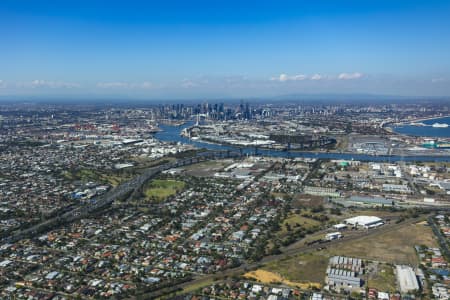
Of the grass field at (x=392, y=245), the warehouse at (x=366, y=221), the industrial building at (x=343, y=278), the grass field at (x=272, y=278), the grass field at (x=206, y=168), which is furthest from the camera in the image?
the grass field at (x=206, y=168)

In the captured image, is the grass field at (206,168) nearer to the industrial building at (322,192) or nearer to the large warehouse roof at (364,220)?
the industrial building at (322,192)

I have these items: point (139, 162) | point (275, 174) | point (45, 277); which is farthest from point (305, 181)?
point (45, 277)

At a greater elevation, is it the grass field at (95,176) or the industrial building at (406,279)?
the grass field at (95,176)

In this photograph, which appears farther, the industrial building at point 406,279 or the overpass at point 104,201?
the overpass at point 104,201

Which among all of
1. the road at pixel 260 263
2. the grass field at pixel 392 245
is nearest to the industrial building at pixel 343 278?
the grass field at pixel 392 245

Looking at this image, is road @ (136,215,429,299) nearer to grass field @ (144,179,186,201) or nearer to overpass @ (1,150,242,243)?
overpass @ (1,150,242,243)

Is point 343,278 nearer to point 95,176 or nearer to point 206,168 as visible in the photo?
point 206,168

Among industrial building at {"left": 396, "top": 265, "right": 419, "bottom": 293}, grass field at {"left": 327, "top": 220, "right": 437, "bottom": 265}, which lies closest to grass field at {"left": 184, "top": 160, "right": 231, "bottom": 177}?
grass field at {"left": 327, "top": 220, "right": 437, "bottom": 265}
